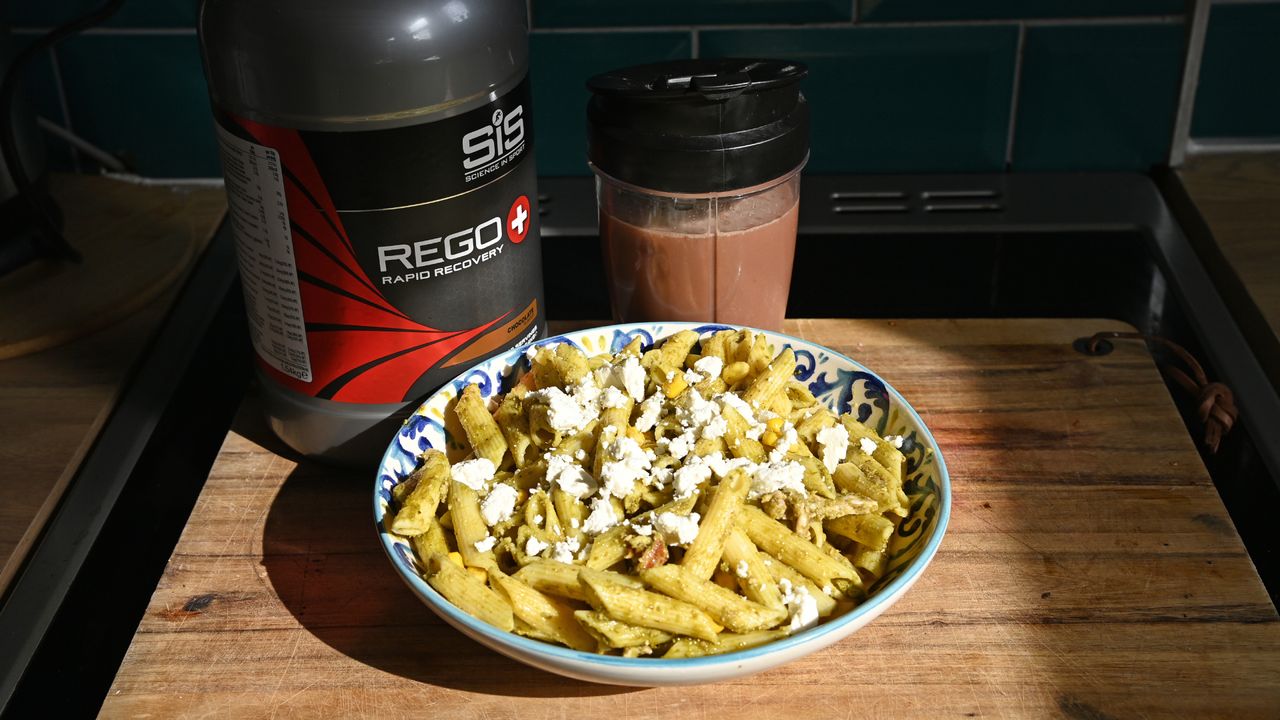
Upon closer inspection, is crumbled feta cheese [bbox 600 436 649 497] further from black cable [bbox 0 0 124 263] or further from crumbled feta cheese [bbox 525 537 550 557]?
black cable [bbox 0 0 124 263]

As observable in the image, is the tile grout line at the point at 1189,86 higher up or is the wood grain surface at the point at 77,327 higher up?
the tile grout line at the point at 1189,86

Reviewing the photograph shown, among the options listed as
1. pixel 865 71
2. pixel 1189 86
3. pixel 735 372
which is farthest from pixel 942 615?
pixel 1189 86

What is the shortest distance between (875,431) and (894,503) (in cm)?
12

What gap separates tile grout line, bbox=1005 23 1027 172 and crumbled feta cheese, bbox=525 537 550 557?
3.08 feet

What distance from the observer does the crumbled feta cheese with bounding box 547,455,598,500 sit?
87 centimetres

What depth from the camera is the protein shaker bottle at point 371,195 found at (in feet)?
2.67

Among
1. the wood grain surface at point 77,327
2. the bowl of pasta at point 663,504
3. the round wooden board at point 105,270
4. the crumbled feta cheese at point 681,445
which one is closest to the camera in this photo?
the bowl of pasta at point 663,504

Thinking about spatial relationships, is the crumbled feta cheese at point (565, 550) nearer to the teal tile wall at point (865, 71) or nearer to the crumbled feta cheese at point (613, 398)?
the crumbled feta cheese at point (613, 398)

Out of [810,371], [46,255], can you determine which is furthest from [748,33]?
[46,255]

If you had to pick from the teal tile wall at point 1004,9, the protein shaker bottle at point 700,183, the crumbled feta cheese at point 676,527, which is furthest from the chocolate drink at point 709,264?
the teal tile wall at point 1004,9

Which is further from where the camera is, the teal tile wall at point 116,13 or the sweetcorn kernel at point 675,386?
the teal tile wall at point 116,13

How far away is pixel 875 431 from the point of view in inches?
39.1

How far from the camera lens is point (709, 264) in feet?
3.58

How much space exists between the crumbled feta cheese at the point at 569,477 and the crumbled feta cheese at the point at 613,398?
0.20ft
